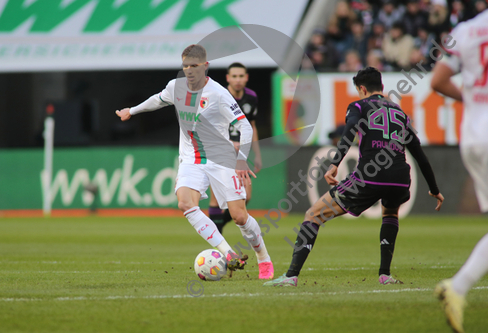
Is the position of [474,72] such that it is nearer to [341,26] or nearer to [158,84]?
[341,26]

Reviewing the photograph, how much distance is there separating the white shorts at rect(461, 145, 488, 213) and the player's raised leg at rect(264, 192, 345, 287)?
5.93ft

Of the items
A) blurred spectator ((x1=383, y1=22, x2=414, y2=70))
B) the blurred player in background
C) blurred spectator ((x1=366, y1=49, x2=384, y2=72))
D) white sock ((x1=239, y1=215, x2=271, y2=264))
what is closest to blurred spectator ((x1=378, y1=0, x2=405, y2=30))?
blurred spectator ((x1=383, y1=22, x2=414, y2=70))

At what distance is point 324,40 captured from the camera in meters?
19.5

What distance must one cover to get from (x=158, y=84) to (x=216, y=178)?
1860 cm

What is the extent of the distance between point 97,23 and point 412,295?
1853cm

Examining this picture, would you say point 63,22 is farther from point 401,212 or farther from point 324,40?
point 401,212

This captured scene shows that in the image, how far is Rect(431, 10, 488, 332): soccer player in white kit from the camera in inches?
153

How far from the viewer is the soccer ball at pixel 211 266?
6281 mm

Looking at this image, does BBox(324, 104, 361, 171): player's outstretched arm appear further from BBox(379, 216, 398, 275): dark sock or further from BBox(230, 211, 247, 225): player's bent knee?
BBox(230, 211, 247, 225): player's bent knee

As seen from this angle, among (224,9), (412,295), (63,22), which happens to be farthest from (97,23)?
(412,295)

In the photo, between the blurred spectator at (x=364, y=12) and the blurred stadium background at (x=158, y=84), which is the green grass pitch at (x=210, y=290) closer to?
the blurred stadium background at (x=158, y=84)

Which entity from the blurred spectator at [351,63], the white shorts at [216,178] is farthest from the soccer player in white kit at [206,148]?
the blurred spectator at [351,63]

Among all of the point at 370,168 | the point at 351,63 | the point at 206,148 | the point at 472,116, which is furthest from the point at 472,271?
the point at 351,63

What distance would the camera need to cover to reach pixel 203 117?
Result: 21.5 ft
